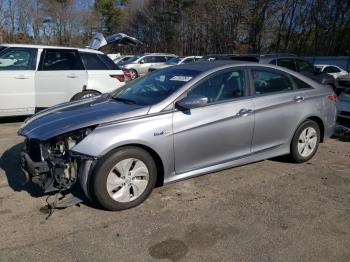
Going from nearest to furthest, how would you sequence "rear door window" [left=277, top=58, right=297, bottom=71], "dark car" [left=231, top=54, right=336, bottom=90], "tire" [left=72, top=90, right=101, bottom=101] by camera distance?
"tire" [left=72, top=90, right=101, bottom=101], "dark car" [left=231, top=54, right=336, bottom=90], "rear door window" [left=277, top=58, right=297, bottom=71]

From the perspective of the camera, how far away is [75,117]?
4012 millimetres

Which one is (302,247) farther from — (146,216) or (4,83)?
(4,83)

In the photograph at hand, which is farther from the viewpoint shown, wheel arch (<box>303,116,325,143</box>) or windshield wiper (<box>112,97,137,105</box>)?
wheel arch (<box>303,116,325,143</box>)

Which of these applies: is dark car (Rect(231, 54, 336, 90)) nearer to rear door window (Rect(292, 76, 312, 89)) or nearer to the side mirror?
rear door window (Rect(292, 76, 312, 89))

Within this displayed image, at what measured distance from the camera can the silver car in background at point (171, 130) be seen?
12.3 ft

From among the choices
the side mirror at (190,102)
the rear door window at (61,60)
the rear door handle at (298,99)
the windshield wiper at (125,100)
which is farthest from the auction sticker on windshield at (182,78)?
the rear door window at (61,60)

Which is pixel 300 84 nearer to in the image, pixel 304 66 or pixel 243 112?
pixel 243 112

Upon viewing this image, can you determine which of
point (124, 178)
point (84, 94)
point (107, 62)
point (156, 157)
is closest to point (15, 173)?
point (124, 178)

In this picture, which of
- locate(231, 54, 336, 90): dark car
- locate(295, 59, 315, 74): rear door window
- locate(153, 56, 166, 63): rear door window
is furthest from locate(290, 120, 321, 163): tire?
locate(153, 56, 166, 63): rear door window

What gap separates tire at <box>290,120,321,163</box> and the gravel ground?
459 millimetres

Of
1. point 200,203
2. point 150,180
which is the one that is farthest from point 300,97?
point 150,180

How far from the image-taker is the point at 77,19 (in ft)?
161

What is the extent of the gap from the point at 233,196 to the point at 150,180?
1022mm

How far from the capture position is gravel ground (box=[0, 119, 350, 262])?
317 centimetres
